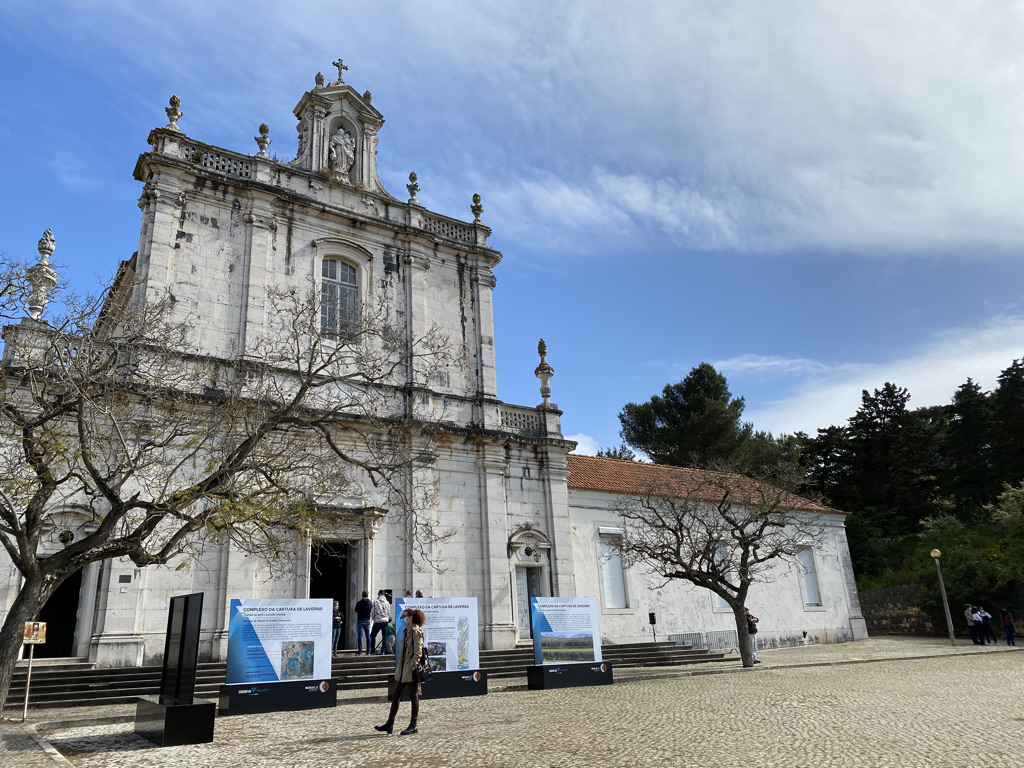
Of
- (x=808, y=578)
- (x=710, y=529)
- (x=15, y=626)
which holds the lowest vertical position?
(x=15, y=626)

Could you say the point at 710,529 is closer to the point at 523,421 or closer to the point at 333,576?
the point at 523,421

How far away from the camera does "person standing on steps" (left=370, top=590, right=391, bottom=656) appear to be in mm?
15992

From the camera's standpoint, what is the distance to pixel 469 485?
19844 millimetres

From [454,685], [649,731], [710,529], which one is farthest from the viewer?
[710,529]

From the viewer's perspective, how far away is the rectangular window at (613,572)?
23.0 meters

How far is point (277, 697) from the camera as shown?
34.9 ft

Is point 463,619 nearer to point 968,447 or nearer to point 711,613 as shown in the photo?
point 711,613

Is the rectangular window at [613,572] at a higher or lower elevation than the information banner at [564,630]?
higher

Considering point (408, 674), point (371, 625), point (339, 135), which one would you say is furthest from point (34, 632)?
point (339, 135)

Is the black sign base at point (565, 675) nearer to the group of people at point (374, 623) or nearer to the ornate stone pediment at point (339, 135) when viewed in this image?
the group of people at point (374, 623)

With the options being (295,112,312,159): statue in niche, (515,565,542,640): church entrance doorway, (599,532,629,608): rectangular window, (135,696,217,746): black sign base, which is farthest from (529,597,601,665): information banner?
(295,112,312,159): statue in niche

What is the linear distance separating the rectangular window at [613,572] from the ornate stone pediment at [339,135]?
13.3m

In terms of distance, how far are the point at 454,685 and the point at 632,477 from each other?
50.6 ft

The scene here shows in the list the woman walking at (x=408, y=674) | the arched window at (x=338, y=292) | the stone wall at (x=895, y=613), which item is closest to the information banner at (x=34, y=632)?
the woman walking at (x=408, y=674)
